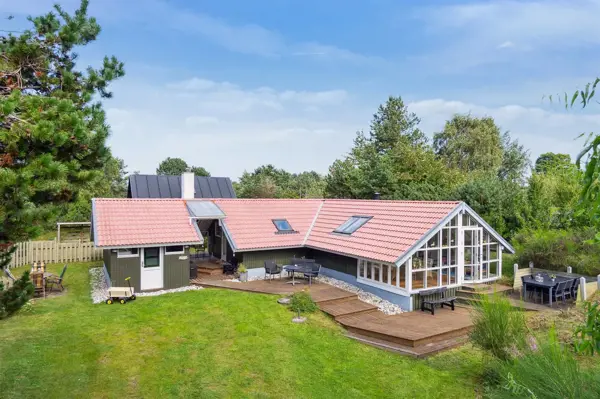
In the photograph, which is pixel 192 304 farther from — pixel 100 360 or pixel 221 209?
pixel 221 209

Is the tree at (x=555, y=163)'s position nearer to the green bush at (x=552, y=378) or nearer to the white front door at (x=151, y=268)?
the green bush at (x=552, y=378)

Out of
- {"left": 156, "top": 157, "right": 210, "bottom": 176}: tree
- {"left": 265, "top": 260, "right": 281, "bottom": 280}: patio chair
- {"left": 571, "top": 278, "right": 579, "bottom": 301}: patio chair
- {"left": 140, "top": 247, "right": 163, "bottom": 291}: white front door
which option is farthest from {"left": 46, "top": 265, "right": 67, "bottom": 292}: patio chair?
{"left": 156, "top": 157, "right": 210, "bottom": 176}: tree

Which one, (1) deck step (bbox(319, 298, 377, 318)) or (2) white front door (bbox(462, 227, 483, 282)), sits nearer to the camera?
(1) deck step (bbox(319, 298, 377, 318))

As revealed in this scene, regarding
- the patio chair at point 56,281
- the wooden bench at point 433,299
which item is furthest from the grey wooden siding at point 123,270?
the wooden bench at point 433,299

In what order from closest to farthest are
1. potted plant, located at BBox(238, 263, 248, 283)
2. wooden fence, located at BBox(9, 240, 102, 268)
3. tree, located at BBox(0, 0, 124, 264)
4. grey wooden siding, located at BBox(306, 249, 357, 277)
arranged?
tree, located at BBox(0, 0, 124, 264) < grey wooden siding, located at BBox(306, 249, 357, 277) < potted plant, located at BBox(238, 263, 248, 283) < wooden fence, located at BBox(9, 240, 102, 268)

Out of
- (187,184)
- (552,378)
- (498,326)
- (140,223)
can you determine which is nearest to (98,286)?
(140,223)

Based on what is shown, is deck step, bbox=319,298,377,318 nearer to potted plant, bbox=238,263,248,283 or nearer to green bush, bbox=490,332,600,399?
potted plant, bbox=238,263,248,283

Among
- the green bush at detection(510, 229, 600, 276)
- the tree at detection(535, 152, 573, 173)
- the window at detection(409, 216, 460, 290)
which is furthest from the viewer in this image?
the green bush at detection(510, 229, 600, 276)

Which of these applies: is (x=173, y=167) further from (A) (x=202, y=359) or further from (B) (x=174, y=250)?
(A) (x=202, y=359)
